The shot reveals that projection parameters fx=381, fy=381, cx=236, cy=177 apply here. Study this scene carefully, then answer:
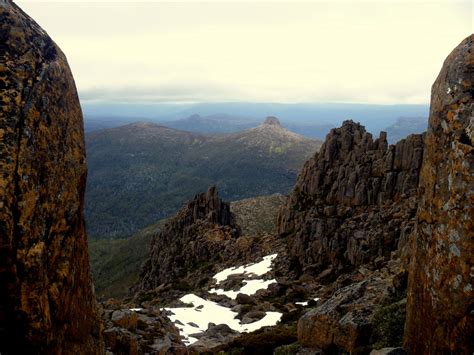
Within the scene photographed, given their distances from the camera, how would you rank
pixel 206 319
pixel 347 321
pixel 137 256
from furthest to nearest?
pixel 137 256 < pixel 206 319 < pixel 347 321

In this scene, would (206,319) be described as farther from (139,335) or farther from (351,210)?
(351,210)

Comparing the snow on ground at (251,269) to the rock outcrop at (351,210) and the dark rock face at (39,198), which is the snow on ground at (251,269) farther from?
the dark rock face at (39,198)

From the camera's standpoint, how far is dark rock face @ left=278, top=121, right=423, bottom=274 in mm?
48562

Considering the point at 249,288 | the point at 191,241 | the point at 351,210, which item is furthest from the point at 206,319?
the point at 191,241

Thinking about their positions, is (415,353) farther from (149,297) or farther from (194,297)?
(149,297)

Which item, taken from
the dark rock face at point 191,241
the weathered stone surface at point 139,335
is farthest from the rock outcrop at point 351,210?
the dark rock face at point 191,241

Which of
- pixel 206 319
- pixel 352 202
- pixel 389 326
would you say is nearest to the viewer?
pixel 389 326

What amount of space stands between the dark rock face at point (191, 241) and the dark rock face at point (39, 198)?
2227 inches

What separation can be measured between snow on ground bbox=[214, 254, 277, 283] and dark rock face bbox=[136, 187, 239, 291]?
6770mm

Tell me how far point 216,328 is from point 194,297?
635 inches

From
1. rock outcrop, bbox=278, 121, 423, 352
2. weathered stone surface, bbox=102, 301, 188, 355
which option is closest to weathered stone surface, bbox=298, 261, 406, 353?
weathered stone surface, bbox=102, 301, 188, 355

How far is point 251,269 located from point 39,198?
52.3m

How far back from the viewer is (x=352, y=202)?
56.7 meters

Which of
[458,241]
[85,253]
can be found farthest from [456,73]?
[85,253]
